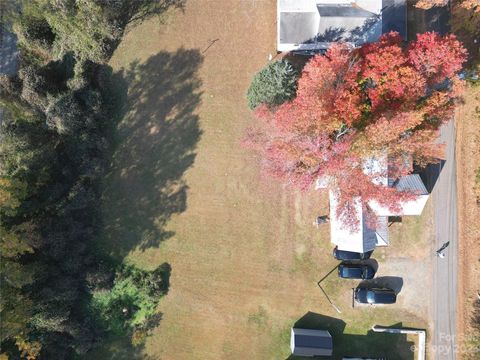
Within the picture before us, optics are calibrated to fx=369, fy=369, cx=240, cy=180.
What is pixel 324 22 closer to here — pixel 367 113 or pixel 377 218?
pixel 367 113

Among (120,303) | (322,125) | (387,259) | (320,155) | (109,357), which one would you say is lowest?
(109,357)

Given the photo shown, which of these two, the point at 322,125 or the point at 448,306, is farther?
the point at 448,306

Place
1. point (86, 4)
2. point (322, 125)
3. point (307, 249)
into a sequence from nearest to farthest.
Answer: point (322, 125), point (86, 4), point (307, 249)

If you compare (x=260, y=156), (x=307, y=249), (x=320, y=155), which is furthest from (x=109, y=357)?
(x=320, y=155)

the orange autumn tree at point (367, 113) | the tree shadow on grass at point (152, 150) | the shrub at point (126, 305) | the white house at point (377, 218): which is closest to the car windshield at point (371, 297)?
the white house at point (377, 218)

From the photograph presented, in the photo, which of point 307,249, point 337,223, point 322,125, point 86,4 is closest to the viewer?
point 322,125

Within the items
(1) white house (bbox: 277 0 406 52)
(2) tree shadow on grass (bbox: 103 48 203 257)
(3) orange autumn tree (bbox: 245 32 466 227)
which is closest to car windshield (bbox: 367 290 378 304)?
(3) orange autumn tree (bbox: 245 32 466 227)

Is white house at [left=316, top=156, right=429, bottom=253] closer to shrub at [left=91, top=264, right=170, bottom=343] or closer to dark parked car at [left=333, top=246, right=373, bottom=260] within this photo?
dark parked car at [left=333, top=246, right=373, bottom=260]

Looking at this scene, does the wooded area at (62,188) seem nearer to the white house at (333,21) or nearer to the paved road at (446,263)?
the white house at (333,21)

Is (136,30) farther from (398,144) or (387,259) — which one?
(387,259)
